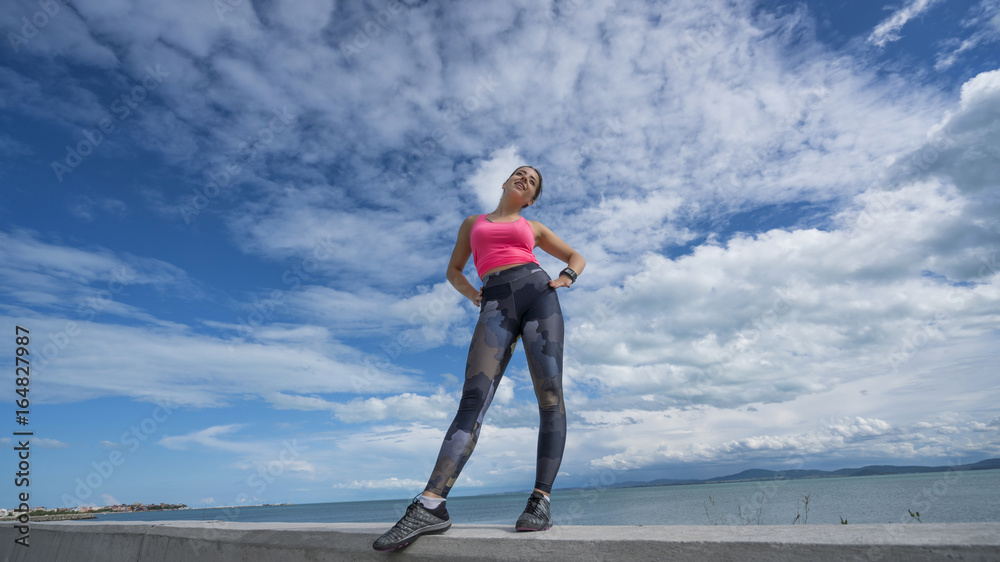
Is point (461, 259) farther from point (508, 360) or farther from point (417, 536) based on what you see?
point (417, 536)

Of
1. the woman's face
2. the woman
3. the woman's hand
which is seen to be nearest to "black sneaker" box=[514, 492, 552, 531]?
the woman

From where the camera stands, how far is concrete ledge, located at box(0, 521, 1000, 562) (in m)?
1.33

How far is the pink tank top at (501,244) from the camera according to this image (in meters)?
2.91

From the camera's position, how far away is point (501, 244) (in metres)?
2.94

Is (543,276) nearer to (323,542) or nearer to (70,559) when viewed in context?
(323,542)

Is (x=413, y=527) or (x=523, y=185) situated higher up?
(x=523, y=185)

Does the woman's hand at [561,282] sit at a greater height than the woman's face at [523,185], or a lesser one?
lesser

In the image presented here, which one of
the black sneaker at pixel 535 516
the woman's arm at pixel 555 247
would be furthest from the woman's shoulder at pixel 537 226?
the black sneaker at pixel 535 516

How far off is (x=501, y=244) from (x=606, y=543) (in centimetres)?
A: 170

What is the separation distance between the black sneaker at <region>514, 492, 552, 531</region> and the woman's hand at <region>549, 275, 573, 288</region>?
1.10m

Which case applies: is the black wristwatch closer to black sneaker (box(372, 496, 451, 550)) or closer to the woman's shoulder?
the woman's shoulder

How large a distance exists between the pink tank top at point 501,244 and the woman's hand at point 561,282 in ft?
0.63

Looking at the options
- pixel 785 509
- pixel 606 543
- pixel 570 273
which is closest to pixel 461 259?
pixel 570 273

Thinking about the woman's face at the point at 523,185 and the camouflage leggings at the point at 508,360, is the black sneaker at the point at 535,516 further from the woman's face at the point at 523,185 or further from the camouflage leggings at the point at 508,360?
the woman's face at the point at 523,185
